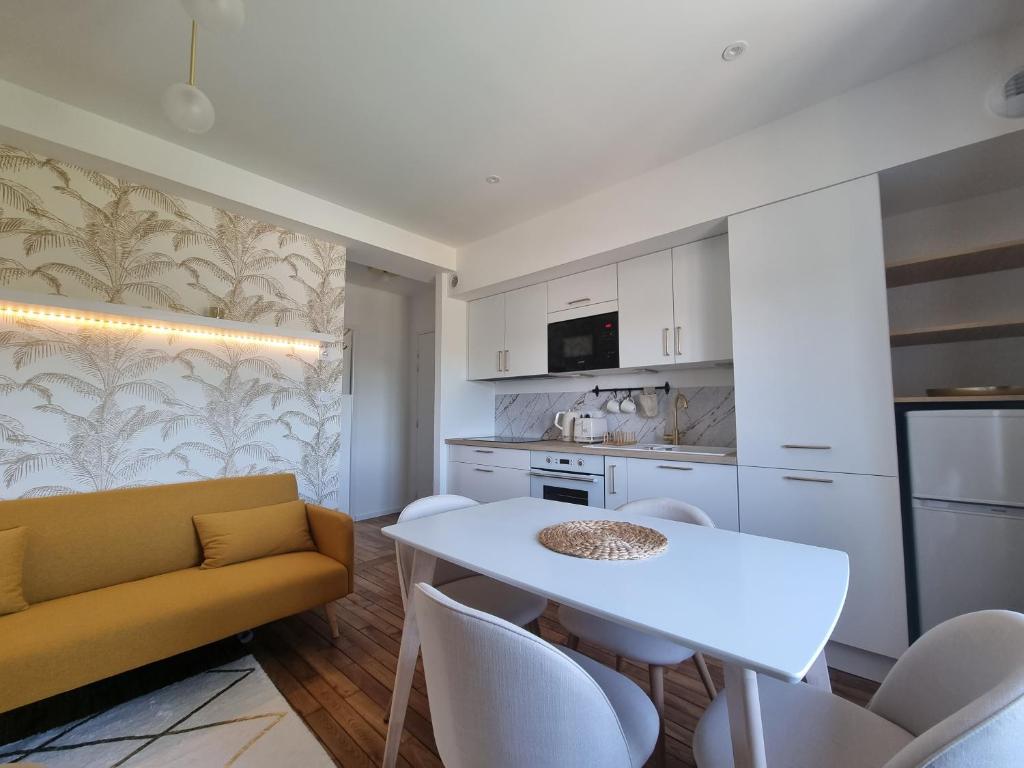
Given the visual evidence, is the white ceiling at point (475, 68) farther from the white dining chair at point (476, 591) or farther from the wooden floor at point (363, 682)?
the wooden floor at point (363, 682)

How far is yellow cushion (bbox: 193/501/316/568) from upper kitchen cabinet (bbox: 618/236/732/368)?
2.32 meters

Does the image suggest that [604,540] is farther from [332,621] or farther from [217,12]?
[217,12]

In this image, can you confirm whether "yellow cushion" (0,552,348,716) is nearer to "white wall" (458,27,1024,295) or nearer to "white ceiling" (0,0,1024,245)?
"white ceiling" (0,0,1024,245)

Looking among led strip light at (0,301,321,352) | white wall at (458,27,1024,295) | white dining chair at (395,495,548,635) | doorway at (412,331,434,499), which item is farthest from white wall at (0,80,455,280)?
white dining chair at (395,495,548,635)

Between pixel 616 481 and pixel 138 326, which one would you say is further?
pixel 616 481

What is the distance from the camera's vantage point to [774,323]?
2.21m

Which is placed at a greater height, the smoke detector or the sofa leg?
the smoke detector

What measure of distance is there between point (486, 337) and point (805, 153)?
8.60ft

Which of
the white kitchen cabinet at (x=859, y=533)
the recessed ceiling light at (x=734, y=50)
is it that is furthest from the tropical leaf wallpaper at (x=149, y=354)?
the white kitchen cabinet at (x=859, y=533)

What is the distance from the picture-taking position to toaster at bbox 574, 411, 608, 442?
128 inches

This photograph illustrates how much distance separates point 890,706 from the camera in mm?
953

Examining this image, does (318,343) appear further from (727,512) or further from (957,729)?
(957,729)

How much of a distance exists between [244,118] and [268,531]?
7.25 feet

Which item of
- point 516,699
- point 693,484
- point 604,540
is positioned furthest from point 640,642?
point 693,484
